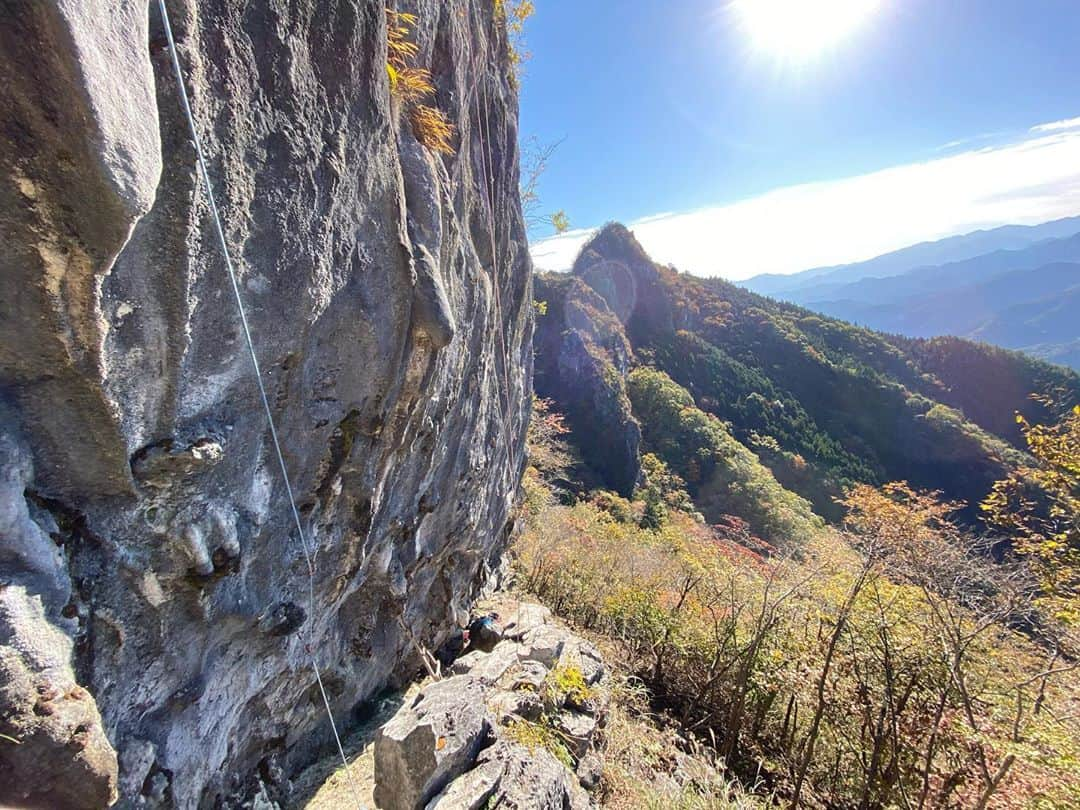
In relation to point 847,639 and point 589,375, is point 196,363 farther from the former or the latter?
point 589,375

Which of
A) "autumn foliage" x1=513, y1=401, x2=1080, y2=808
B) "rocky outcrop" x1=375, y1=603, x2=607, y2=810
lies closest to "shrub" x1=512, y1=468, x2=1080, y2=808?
"autumn foliage" x1=513, y1=401, x2=1080, y2=808

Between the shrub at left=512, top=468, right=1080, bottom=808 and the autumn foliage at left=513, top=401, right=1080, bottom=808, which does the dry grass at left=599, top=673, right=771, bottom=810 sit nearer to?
the shrub at left=512, top=468, right=1080, bottom=808

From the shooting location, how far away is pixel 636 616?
11594 millimetres

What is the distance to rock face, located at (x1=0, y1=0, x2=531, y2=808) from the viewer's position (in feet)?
6.33

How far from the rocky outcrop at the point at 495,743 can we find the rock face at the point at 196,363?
4.65 feet

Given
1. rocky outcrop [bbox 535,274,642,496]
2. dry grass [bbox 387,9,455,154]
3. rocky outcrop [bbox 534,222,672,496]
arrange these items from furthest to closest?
rocky outcrop [bbox 534,222,672,496], rocky outcrop [bbox 535,274,642,496], dry grass [bbox 387,9,455,154]

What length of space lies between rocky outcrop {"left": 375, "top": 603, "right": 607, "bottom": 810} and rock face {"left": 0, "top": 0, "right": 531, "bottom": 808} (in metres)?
1.42

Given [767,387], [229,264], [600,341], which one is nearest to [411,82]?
[229,264]

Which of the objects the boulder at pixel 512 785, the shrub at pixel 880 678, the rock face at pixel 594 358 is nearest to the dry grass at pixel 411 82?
the boulder at pixel 512 785

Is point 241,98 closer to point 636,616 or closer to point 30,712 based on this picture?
point 30,712

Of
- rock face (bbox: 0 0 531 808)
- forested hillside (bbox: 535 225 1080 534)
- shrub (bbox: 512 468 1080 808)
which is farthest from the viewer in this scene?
forested hillside (bbox: 535 225 1080 534)

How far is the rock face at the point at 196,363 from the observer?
193 cm

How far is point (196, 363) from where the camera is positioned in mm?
2682

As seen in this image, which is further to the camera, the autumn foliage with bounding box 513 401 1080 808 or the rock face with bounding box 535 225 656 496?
the rock face with bounding box 535 225 656 496
